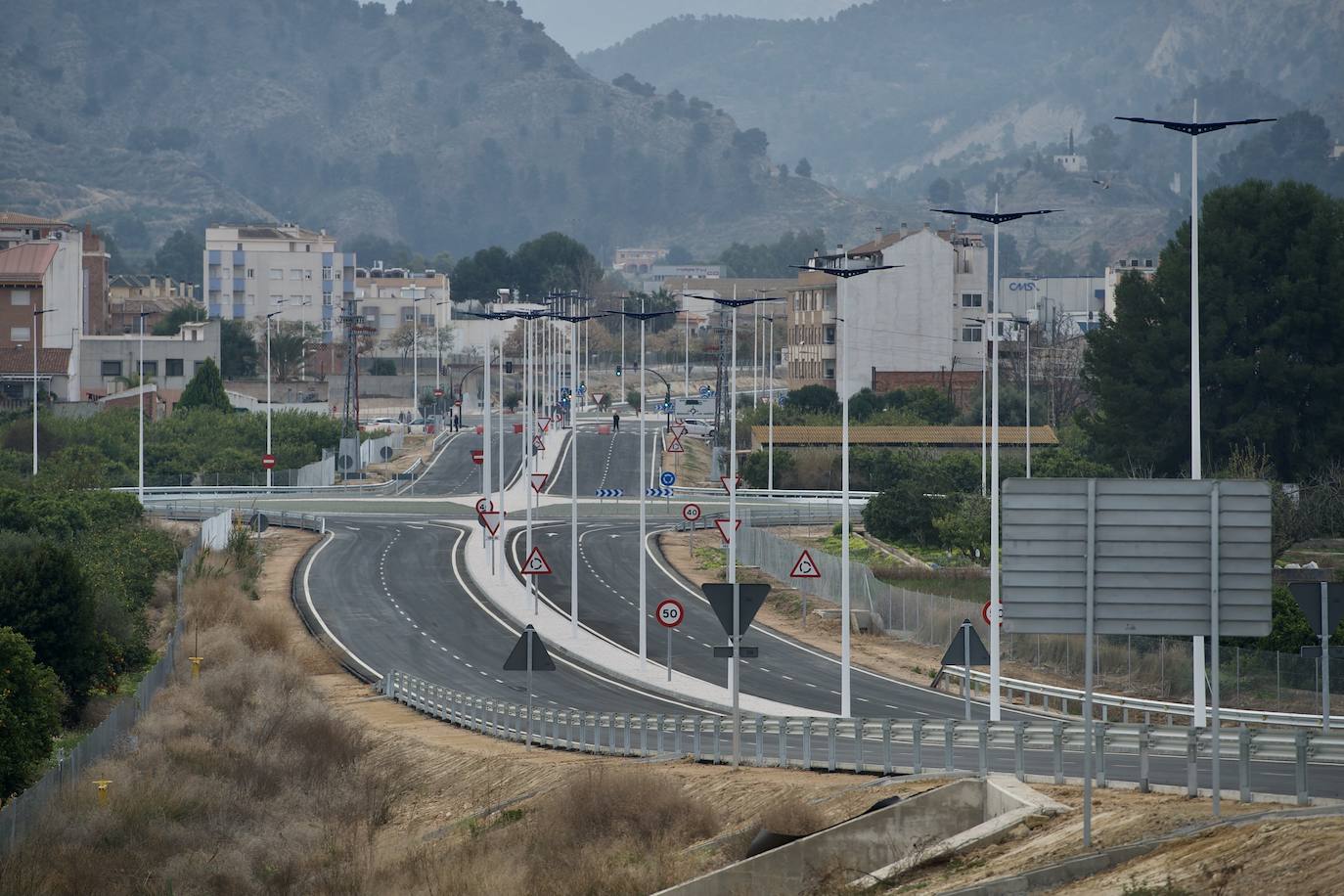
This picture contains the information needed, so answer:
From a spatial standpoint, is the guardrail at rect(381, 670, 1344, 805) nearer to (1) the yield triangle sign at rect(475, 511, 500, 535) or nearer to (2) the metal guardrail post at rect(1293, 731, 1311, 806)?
(2) the metal guardrail post at rect(1293, 731, 1311, 806)

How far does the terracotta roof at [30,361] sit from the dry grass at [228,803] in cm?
9835

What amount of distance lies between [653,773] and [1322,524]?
5550cm

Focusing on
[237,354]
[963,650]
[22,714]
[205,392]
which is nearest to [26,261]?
[205,392]

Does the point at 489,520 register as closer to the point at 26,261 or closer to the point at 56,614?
the point at 56,614

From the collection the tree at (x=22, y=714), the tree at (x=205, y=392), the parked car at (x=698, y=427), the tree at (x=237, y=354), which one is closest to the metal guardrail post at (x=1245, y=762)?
the tree at (x=22, y=714)

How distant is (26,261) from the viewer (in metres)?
148

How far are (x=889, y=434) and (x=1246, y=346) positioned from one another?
3259 centimetres

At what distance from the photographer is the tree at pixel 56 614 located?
150ft

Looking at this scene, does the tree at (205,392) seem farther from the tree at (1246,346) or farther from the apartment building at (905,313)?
the tree at (1246,346)

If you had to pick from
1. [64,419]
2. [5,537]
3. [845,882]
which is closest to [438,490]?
[64,419]

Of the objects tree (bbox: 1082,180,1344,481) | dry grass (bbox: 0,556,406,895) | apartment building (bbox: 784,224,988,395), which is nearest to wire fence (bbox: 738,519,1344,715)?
dry grass (bbox: 0,556,406,895)

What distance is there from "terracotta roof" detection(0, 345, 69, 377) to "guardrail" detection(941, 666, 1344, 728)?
101m

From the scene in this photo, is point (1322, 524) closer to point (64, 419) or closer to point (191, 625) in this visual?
point (191, 625)

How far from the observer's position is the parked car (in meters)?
142
